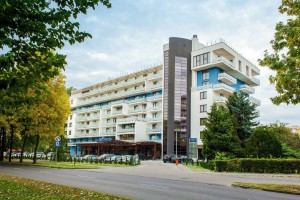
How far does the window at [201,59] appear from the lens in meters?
62.2

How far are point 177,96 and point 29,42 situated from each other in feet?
201

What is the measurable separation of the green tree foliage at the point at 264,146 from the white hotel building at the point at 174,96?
83.1 feet

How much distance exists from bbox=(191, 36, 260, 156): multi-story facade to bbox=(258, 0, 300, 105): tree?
43427 millimetres

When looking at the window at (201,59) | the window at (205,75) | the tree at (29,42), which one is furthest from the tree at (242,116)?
the tree at (29,42)

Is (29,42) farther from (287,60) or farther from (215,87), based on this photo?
(215,87)

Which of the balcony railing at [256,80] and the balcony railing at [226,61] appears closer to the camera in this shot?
the balcony railing at [226,61]

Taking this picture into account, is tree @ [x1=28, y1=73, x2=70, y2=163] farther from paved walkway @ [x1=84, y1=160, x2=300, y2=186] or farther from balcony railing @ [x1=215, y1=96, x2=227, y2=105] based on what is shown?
balcony railing @ [x1=215, y1=96, x2=227, y2=105]

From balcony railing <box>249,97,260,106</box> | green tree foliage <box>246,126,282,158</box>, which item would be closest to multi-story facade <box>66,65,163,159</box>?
balcony railing <box>249,97,260,106</box>

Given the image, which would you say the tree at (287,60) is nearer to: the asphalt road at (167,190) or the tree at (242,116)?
the asphalt road at (167,190)

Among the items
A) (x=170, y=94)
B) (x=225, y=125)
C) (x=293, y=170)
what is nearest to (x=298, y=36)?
(x=293, y=170)

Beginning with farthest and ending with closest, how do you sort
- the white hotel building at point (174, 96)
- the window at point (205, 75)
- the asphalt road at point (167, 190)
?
the window at point (205, 75) → the white hotel building at point (174, 96) → the asphalt road at point (167, 190)

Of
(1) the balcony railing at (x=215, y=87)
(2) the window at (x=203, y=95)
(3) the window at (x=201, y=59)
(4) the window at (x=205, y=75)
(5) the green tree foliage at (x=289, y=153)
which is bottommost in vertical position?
(5) the green tree foliage at (x=289, y=153)

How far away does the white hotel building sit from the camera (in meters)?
61.4

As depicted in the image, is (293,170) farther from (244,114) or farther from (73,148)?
(73,148)
